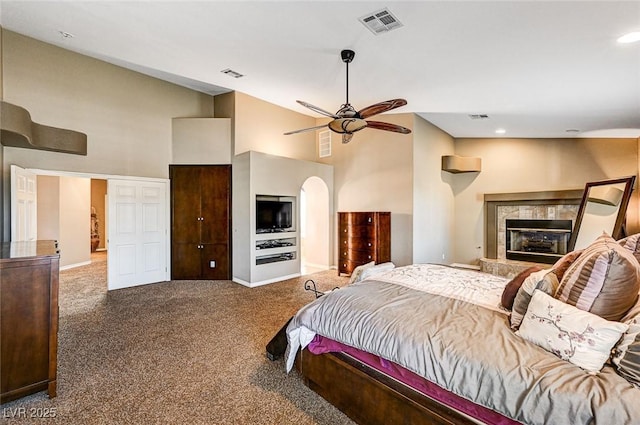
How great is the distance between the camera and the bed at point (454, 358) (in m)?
1.25

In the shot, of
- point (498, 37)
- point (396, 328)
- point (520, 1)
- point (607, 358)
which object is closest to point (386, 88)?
point (498, 37)

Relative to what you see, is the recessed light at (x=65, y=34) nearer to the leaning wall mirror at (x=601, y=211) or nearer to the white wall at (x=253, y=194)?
the white wall at (x=253, y=194)

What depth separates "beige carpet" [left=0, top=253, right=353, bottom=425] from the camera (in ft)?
6.84

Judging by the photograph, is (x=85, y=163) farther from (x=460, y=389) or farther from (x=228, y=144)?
(x=460, y=389)

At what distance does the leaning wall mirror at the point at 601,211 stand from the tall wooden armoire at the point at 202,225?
6693 mm

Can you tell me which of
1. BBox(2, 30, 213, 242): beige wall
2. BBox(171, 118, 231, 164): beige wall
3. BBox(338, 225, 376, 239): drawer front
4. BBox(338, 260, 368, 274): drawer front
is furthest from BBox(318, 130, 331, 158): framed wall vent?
BBox(2, 30, 213, 242): beige wall

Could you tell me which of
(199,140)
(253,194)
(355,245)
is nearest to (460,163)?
(355,245)

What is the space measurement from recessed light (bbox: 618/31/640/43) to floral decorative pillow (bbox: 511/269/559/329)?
8.31ft

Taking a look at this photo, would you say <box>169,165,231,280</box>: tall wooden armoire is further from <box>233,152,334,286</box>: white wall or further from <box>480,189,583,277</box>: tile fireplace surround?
<box>480,189,583,277</box>: tile fireplace surround

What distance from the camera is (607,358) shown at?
135 cm

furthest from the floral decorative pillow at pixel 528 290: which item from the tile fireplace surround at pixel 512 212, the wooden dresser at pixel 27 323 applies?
the tile fireplace surround at pixel 512 212

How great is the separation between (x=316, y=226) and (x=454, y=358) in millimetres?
5879

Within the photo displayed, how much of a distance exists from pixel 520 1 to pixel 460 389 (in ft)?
9.72

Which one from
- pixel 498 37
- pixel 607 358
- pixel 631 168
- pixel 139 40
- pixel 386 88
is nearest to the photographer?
pixel 607 358
